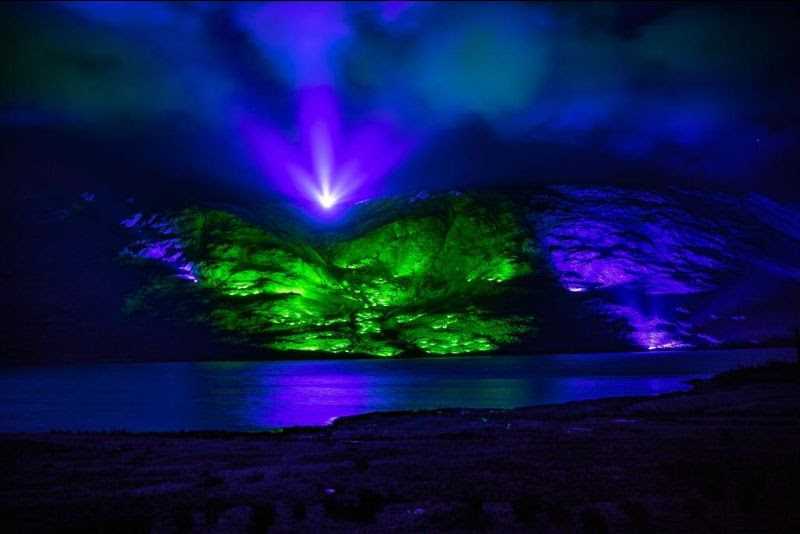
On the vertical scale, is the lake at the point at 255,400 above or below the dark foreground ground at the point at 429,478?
above

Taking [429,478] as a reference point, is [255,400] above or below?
above

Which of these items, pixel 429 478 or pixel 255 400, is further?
pixel 255 400

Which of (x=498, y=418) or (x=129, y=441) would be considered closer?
(x=129, y=441)

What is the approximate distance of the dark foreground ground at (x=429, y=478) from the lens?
1683 cm

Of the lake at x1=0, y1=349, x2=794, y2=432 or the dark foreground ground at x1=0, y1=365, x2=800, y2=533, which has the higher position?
the lake at x1=0, y1=349, x2=794, y2=432

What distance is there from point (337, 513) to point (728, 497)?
9.85m

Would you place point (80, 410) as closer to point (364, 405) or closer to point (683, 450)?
point (364, 405)

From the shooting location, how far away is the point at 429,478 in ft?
73.2

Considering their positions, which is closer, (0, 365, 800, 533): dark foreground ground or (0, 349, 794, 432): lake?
(0, 365, 800, 533): dark foreground ground

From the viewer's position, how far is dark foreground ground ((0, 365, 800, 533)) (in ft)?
55.2

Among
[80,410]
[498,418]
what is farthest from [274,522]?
[80,410]

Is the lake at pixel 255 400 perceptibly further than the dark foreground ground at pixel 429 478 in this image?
Yes

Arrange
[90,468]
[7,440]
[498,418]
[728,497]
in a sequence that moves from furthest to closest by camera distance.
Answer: [498,418] < [7,440] < [90,468] < [728,497]

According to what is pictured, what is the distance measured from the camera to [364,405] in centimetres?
6919
